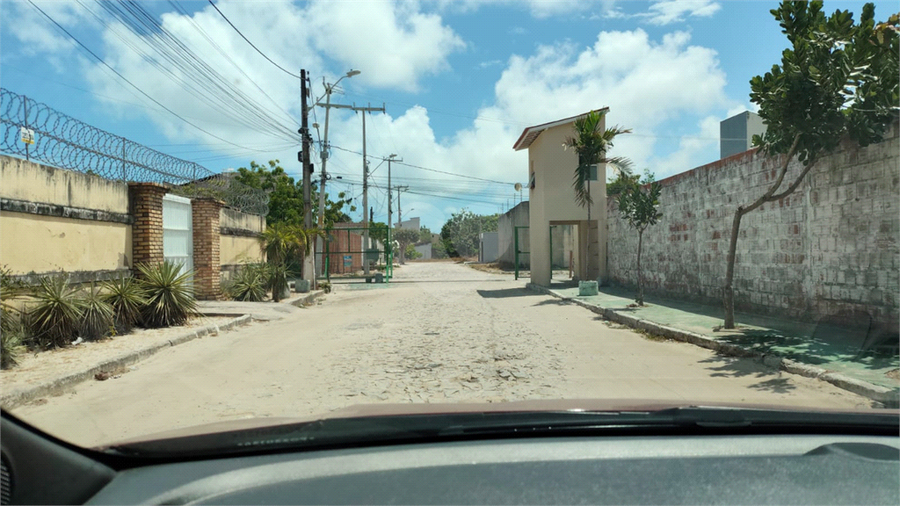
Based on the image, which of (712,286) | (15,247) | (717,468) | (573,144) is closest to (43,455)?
(717,468)

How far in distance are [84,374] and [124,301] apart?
3.61m

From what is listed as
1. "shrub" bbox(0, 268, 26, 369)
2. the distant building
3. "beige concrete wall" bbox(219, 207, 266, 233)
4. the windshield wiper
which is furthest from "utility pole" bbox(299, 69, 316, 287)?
the windshield wiper

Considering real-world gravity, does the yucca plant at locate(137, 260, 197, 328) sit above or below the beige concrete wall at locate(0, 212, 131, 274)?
below

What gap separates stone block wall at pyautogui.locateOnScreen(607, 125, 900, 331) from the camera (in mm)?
8555

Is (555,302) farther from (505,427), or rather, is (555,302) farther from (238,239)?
(505,427)

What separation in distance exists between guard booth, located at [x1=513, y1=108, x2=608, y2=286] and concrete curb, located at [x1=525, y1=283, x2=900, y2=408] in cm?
947

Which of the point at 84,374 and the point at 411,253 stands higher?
the point at 411,253

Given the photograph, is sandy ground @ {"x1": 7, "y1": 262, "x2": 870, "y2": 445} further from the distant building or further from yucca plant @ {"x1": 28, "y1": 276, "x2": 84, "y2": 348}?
the distant building

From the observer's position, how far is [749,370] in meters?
7.45

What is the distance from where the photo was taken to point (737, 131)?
23.9m

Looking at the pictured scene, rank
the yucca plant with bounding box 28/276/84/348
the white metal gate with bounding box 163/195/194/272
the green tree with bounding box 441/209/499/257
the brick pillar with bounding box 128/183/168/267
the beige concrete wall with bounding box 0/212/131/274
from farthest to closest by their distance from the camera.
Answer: the green tree with bounding box 441/209/499/257 < the white metal gate with bounding box 163/195/194/272 < the brick pillar with bounding box 128/183/168/267 < the beige concrete wall with bounding box 0/212/131/274 < the yucca plant with bounding box 28/276/84/348

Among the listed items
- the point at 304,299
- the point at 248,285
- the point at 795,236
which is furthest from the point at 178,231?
the point at 795,236

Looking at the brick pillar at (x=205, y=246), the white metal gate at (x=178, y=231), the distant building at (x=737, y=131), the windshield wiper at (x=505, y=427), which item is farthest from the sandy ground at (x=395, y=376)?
the distant building at (x=737, y=131)

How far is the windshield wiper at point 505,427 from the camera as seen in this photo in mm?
2307
